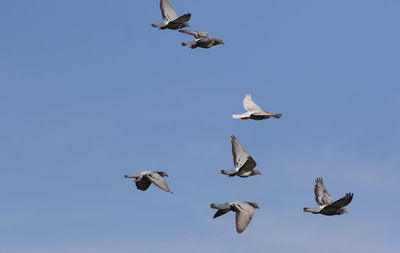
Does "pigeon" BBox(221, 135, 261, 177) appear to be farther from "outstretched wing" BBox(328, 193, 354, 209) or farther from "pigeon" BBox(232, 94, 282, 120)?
"outstretched wing" BBox(328, 193, 354, 209)

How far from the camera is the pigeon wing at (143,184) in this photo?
166 feet

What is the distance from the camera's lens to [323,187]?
2158 inches

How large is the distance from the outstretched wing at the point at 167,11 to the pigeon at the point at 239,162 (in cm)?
1360

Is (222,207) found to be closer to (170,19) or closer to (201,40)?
(201,40)

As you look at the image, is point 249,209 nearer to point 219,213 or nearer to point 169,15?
point 219,213

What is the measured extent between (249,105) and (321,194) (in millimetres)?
9612

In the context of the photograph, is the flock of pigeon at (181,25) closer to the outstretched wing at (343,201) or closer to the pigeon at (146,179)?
the pigeon at (146,179)

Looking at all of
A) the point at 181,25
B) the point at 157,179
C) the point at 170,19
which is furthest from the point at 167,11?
the point at 157,179

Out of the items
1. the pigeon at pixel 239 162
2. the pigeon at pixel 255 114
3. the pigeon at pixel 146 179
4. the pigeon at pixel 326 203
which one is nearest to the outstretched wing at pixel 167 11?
the pigeon at pixel 255 114

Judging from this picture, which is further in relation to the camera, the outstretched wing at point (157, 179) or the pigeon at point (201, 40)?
the pigeon at point (201, 40)

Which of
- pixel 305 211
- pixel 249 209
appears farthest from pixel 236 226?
pixel 305 211

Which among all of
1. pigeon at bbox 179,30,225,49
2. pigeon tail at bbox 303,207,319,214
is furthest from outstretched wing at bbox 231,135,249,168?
pigeon at bbox 179,30,225,49

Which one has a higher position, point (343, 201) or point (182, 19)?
point (182, 19)

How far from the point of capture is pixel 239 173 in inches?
2032
